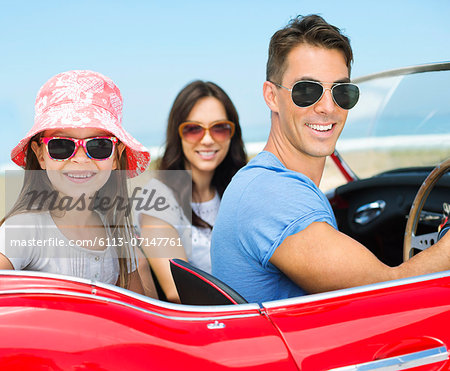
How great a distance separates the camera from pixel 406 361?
3.57 feet

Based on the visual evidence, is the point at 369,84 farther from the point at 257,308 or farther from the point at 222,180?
the point at 257,308

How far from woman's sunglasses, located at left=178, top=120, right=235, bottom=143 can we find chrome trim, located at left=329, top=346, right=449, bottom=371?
1.85 m

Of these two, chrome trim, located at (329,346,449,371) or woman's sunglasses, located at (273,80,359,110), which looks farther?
woman's sunglasses, located at (273,80,359,110)

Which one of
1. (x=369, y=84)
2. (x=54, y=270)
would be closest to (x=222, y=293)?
(x=54, y=270)

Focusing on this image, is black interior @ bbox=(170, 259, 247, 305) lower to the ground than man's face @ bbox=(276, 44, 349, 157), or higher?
lower

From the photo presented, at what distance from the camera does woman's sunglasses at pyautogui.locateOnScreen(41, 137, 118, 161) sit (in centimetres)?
156

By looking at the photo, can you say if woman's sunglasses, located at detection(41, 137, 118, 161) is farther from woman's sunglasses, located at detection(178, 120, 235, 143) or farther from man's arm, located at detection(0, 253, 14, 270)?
woman's sunglasses, located at detection(178, 120, 235, 143)

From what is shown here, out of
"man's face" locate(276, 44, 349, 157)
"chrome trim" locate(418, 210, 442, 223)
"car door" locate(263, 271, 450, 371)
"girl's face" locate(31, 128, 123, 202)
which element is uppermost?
"man's face" locate(276, 44, 349, 157)

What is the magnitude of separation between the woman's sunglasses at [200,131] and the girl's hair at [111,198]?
3.03ft

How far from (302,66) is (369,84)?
1533 mm

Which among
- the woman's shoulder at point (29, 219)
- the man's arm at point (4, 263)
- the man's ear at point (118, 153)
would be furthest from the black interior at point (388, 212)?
the man's arm at point (4, 263)

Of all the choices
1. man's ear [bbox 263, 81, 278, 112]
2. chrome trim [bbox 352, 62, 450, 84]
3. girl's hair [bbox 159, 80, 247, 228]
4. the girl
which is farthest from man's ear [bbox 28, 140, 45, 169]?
chrome trim [bbox 352, 62, 450, 84]

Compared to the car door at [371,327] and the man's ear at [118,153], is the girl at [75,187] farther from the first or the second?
the car door at [371,327]

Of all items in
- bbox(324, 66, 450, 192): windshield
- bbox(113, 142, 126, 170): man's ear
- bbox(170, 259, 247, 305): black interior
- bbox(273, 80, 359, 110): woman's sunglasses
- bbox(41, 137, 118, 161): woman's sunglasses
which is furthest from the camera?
bbox(324, 66, 450, 192): windshield
